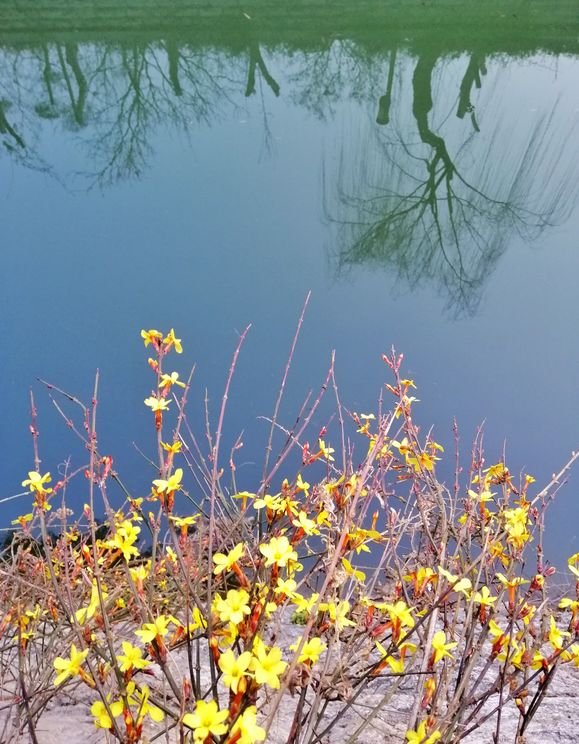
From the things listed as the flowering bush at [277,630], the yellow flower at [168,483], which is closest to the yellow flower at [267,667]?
the flowering bush at [277,630]

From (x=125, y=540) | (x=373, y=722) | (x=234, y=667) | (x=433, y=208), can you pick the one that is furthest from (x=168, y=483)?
(x=433, y=208)

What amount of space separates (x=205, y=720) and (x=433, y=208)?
4.23 metres

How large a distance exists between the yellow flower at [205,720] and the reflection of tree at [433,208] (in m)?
3.04

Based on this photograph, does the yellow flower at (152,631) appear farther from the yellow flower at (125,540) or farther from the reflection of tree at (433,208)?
the reflection of tree at (433,208)

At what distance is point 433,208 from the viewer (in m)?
4.43

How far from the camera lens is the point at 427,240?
4.09 m

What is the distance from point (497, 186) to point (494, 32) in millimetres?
4572

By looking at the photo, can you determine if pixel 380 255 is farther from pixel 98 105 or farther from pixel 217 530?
pixel 98 105

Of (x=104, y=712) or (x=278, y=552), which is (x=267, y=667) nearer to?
(x=278, y=552)

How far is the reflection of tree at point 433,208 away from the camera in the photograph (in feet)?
12.5

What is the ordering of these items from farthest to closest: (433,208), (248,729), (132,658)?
(433,208) → (132,658) → (248,729)

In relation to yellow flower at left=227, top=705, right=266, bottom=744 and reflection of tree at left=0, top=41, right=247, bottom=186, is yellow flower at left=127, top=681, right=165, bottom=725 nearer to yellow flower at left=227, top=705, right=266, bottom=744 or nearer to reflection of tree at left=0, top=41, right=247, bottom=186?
yellow flower at left=227, top=705, right=266, bottom=744

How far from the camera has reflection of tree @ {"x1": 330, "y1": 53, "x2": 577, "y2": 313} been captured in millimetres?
3822

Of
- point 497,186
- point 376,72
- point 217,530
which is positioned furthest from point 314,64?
point 217,530
